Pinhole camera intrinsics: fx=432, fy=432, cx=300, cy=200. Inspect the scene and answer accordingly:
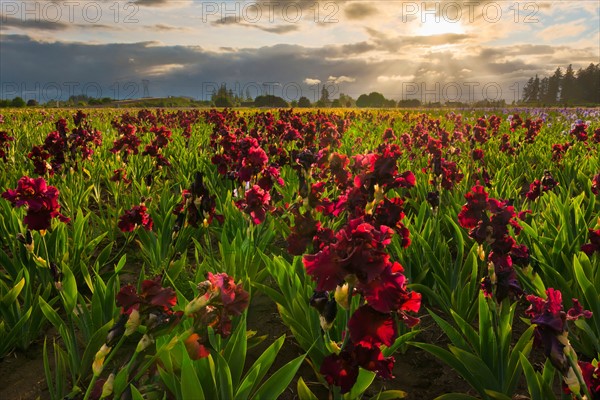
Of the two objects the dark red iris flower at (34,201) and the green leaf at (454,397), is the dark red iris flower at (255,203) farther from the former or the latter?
the green leaf at (454,397)

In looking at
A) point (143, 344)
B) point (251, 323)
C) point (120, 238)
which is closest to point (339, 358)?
point (143, 344)

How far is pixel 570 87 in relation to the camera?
87688mm

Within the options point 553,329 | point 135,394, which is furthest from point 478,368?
point 135,394

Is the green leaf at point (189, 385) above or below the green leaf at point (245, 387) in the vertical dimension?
above

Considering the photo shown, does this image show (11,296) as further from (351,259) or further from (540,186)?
(540,186)

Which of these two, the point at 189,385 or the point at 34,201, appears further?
the point at 34,201

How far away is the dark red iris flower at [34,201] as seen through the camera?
242cm

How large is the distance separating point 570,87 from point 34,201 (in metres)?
105

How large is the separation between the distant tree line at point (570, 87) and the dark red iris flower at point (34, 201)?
301ft

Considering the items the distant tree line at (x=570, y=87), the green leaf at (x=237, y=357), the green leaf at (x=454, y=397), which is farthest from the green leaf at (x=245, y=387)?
the distant tree line at (x=570, y=87)

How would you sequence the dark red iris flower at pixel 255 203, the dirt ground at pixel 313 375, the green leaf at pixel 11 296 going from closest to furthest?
the dirt ground at pixel 313 375
the green leaf at pixel 11 296
the dark red iris flower at pixel 255 203

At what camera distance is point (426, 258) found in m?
3.03

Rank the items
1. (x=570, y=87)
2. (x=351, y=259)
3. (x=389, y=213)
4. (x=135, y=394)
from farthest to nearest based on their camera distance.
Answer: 1. (x=570, y=87)
2. (x=389, y=213)
3. (x=135, y=394)
4. (x=351, y=259)

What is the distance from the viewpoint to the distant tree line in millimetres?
82062
